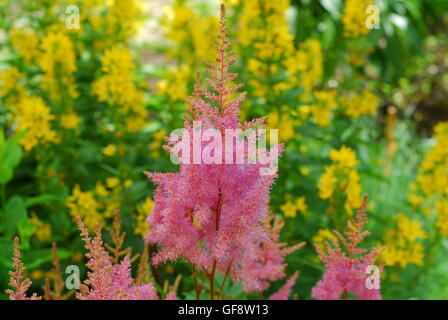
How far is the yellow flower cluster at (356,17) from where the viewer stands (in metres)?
2.81

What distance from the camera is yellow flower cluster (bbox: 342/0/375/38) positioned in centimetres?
281

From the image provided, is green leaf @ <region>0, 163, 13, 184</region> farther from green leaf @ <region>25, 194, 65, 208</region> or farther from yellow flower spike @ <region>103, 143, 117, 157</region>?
yellow flower spike @ <region>103, 143, 117, 157</region>

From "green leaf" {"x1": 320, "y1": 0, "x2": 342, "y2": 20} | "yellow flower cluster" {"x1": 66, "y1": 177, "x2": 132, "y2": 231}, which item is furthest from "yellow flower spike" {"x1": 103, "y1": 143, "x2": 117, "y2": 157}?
"green leaf" {"x1": 320, "y1": 0, "x2": 342, "y2": 20}

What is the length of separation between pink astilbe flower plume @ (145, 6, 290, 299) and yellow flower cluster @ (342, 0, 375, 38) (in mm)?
1596

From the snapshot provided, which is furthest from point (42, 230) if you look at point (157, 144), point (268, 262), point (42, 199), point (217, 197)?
point (217, 197)

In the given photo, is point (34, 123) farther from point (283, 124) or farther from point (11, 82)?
point (283, 124)

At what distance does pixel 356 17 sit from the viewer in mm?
2836

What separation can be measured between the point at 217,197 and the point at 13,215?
4.27 ft

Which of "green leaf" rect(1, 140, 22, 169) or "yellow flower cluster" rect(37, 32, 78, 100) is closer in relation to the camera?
"green leaf" rect(1, 140, 22, 169)

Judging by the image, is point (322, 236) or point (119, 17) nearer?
point (322, 236)

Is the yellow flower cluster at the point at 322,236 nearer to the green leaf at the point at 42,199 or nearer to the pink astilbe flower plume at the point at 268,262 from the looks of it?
the pink astilbe flower plume at the point at 268,262

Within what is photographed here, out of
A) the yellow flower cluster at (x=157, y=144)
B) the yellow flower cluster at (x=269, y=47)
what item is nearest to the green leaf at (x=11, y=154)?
the yellow flower cluster at (x=157, y=144)

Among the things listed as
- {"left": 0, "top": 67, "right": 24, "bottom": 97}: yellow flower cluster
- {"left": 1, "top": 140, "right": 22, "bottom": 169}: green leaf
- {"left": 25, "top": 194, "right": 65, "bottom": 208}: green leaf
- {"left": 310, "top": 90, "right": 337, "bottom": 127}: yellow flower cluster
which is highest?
{"left": 0, "top": 67, "right": 24, "bottom": 97}: yellow flower cluster
